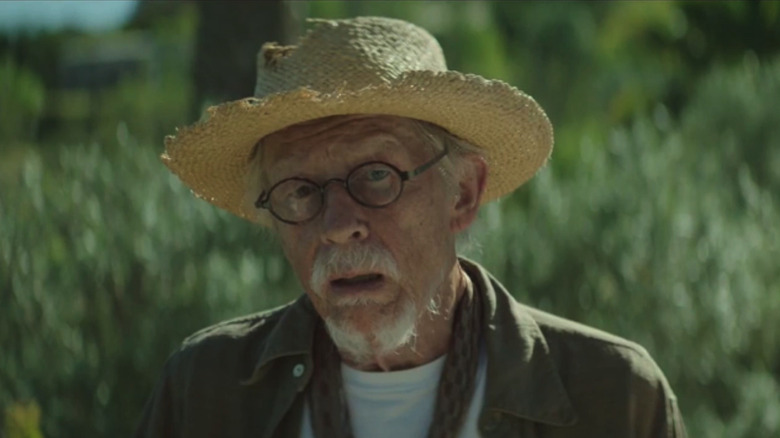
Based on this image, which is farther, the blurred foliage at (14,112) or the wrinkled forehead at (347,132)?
the blurred foliage at (14,112)

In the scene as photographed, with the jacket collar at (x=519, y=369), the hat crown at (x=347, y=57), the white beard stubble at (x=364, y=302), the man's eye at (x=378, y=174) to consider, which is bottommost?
the jacket collar at (x=519, y=369)

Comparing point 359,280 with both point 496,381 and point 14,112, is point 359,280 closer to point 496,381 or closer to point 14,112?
point 496,381

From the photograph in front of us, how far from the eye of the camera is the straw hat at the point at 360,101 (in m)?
3.30

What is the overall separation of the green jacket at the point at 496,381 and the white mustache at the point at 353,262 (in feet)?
1.00

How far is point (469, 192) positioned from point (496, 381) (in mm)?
444

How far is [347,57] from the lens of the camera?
11.2ft

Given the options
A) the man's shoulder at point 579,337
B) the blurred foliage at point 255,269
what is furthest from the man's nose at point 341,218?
the blurred foliage at point 255,269

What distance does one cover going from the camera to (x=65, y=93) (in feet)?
50.6

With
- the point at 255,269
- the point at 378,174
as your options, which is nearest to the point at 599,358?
the point at 378,174

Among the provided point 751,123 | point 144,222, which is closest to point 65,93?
point 751,123

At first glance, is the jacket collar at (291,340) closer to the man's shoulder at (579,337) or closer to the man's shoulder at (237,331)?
the man's shoulder at (237,331)

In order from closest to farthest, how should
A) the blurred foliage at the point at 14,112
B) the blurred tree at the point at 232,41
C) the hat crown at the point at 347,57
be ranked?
the hat crown at the point at 347,57
the blurred tree at the point at 232,41
the blurred foliage at the point at 14,112

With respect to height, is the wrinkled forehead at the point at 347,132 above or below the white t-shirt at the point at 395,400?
above

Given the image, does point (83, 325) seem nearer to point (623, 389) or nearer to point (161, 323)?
point (161, 323)
